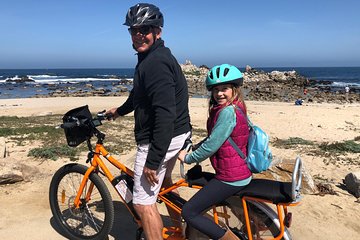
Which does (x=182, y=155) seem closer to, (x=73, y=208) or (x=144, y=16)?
(x=144, y=16)

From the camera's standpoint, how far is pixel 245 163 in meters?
3.12

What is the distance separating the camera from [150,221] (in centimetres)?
353

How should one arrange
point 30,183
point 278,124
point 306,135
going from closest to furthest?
point 30,183 → point 306,135 → point 278,124

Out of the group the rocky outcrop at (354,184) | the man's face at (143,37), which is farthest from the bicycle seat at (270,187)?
the rocky outcrop at (354,184)

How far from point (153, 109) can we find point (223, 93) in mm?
618

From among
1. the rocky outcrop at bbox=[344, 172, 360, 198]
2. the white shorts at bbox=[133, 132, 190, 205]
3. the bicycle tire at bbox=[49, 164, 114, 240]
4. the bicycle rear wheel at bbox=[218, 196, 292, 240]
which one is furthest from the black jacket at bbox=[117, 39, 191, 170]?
the rocky outcrop at bbox=[344, 172, 360, 198]

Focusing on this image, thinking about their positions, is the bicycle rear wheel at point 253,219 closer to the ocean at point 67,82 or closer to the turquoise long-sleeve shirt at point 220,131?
the turquoise long-sleeve shirt at point 220,131

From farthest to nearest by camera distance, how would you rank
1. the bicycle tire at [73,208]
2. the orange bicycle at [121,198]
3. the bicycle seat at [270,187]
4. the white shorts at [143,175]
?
the bicycle tire at [73,208] → the white shorts at [143,175] → the orange bicycle at [121,198] → the bicycle seat at [270,187]

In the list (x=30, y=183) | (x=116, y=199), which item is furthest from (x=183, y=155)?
(x=30, y=183)

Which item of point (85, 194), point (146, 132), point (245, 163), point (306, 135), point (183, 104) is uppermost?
point (183, 104)

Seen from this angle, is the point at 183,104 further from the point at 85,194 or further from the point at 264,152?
the point at 85,194

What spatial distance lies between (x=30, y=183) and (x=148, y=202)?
3.51 metres

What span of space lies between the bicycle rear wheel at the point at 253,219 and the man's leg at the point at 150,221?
2.04 feet

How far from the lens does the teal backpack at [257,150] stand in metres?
3.04
